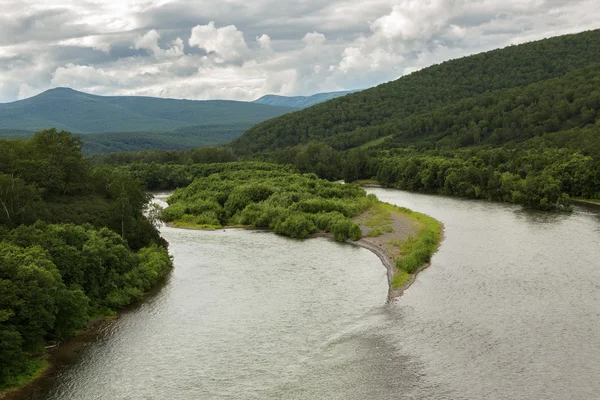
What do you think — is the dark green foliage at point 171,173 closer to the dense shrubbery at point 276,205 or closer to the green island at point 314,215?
the green island at point 314,215

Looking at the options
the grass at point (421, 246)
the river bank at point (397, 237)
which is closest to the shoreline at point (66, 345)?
the river bank at point (397, 237)

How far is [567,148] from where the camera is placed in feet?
419

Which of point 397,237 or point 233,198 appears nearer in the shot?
point 397,237

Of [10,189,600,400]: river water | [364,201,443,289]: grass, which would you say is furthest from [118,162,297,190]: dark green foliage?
[10,189,600,400]: river water

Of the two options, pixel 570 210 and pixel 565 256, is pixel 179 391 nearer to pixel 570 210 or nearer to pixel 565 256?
pixel 565 256

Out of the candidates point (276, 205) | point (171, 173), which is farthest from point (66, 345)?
point (171, 173)

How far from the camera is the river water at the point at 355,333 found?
38.2m

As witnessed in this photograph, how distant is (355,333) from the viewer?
46.9m

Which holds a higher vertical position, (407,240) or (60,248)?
(60,248)

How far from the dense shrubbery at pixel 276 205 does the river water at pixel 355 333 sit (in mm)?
15288

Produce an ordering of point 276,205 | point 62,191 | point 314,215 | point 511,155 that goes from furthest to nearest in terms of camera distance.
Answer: point 511,155, point 276,205, point 314,215, point 62,191

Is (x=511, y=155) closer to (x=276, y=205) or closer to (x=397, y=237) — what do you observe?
(x=276, y=205)

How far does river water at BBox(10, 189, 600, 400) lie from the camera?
38.2 metres

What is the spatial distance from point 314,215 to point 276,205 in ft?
30.3
